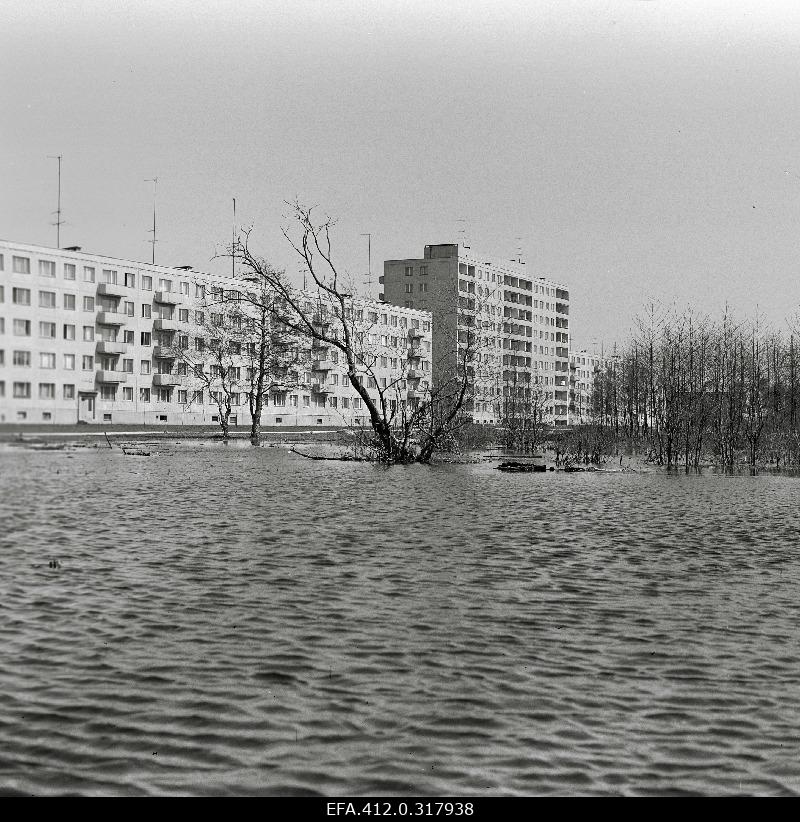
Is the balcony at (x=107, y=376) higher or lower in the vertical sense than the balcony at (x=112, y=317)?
lower

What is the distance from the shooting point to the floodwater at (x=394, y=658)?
15.7 ft

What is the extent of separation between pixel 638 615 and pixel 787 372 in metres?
50.0

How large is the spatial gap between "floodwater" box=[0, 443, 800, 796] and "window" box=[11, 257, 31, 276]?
145 cm

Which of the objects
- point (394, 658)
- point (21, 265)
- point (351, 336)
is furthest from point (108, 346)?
point (394, 658)

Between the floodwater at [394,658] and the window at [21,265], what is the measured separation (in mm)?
1451

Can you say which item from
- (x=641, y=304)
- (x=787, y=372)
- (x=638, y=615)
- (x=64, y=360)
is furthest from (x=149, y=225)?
(x=787, y=372)

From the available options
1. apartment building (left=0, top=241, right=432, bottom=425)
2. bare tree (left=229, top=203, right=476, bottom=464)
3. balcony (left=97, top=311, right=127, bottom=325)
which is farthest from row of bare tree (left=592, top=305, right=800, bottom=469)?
balcony (left=97, top=311, right=127, bottom=325)

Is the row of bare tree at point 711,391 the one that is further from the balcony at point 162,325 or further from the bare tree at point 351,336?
the balcony at point 162,325

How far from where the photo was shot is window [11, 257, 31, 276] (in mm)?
7775

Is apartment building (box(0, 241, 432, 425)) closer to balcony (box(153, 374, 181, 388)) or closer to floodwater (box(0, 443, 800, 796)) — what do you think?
balcony (box(153, 374, 181, 388))

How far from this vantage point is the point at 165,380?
64.1m

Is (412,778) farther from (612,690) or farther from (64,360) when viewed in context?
(64,360)

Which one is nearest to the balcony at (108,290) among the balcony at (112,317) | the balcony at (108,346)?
the balcony at (112,317)

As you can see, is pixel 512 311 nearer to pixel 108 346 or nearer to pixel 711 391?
pixel 711 391
